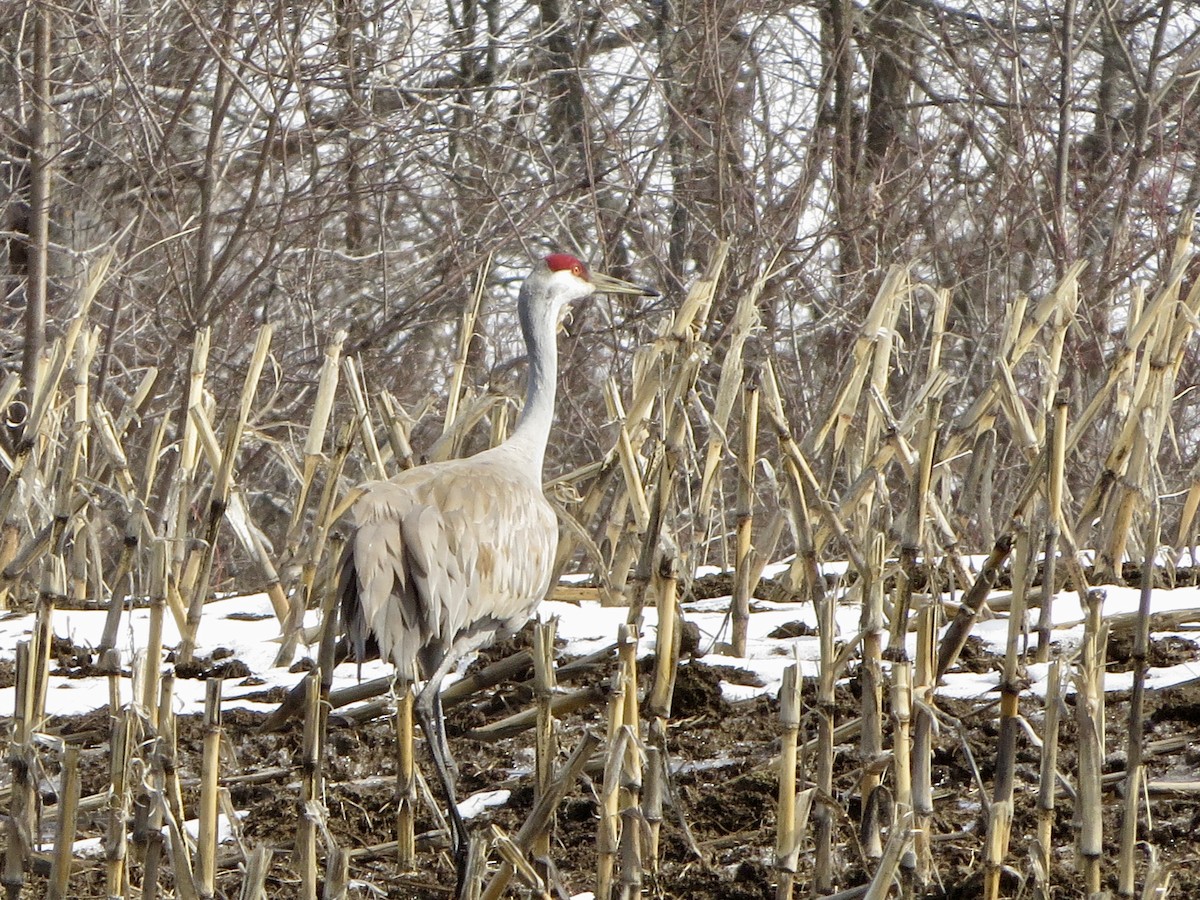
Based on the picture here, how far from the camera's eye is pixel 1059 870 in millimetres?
3082

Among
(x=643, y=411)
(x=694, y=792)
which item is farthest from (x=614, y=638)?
(x=694, y=792)

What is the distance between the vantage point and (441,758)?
12.2 ft

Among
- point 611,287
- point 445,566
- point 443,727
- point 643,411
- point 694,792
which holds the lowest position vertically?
point 694,792

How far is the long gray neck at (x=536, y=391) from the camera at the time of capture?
15.5ft

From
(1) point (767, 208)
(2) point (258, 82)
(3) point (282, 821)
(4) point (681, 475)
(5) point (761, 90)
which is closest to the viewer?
(3) point (282, 821)

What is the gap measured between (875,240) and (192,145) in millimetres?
4419

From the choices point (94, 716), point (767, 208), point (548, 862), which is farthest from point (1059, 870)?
point (767, 208)

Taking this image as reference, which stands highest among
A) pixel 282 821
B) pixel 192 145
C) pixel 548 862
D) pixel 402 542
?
pixel 192 145

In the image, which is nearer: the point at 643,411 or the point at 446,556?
the point at 446,556

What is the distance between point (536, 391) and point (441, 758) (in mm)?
1478

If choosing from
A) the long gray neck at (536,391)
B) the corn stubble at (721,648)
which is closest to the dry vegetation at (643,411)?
the corn stubble at (721,648)

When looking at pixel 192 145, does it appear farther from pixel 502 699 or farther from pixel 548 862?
pixel 548 862

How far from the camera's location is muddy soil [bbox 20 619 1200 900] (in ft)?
10.6

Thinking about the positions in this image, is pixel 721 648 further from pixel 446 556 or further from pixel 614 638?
pixel 446 556
